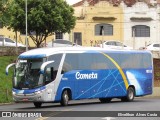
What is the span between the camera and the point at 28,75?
32.2 meters

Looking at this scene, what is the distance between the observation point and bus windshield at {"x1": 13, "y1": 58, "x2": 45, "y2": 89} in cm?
3198

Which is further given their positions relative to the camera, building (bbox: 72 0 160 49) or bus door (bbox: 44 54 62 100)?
building (bbox: 72 0 160 49)

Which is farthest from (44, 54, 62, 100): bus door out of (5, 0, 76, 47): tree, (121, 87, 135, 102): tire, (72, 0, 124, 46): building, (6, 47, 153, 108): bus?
(72, 0, 124, 46): building

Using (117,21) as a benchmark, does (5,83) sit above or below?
below

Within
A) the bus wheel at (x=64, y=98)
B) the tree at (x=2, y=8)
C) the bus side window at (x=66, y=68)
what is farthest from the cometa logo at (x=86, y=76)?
the tree at (x=2, y=8)

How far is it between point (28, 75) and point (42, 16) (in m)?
19.7

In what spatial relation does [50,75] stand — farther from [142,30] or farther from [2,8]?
[142,30]

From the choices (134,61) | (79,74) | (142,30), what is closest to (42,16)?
(134,61)

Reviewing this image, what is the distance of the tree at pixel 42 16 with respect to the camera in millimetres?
51250

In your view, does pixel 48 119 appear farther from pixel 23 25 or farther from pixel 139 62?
pixel 23 25

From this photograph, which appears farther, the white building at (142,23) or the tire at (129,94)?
the white building at (142,23)

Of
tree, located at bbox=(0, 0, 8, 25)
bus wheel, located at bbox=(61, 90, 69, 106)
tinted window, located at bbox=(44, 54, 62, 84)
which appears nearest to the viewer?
tinted window, located at bbox=(44, 54, 62, 84)

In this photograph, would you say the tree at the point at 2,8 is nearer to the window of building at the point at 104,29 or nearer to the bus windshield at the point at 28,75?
the bus windshield at the point at 28,75

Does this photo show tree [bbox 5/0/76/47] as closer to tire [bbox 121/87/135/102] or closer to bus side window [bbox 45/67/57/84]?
tire [bbox 121/87/135/102]
